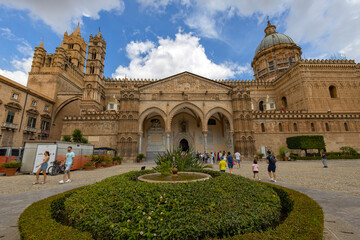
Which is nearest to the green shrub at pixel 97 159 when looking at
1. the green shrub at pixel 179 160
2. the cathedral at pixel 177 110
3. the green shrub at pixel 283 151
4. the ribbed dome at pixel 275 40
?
the cathedral at pixel 177 110

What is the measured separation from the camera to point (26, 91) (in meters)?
24.3

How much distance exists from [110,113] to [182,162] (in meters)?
22.7

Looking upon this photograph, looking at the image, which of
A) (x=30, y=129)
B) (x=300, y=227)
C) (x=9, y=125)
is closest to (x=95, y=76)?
(x=30, y=129)

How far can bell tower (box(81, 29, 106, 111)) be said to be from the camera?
2991cm

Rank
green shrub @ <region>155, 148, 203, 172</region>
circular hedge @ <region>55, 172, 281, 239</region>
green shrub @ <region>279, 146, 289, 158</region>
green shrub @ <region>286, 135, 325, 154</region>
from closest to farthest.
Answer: circular hedge @ <region>55, 172, 281, 239</region> < green shrub @ <region>155, 148, 203, 172</region> < green shrub @ <region>286, 135, 325, 154</region> < green shrub @ <region>279, 146, 289, 158</region>

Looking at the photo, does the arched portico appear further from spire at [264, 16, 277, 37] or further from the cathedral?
spire at [264, 16, 277, 37]

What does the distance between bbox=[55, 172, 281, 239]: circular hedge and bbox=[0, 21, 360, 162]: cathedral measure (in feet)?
62.8

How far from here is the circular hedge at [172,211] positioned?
8.50 ft

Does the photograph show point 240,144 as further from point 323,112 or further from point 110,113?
point 110,113

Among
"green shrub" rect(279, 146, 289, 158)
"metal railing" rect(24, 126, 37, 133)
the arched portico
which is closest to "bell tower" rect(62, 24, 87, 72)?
"metal railing" rect(24, 126, 37, 133)

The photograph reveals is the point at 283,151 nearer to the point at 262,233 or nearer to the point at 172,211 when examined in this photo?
the point at 262,233

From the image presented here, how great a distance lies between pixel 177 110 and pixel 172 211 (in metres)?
22.1

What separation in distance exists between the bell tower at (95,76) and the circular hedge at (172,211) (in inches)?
1184

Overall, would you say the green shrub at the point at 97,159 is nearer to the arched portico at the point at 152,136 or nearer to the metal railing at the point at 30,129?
the arched portico at the point at 152,136
